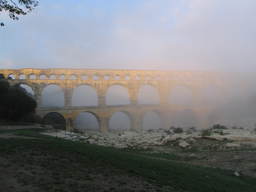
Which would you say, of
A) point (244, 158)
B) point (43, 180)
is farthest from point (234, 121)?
point (43, 180)

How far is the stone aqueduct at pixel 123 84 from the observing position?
36125mm

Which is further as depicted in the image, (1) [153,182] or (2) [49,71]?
(2) [49,71]

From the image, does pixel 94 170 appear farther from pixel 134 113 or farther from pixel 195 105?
pixel 195 105

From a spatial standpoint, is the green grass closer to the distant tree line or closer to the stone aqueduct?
the distant tree line

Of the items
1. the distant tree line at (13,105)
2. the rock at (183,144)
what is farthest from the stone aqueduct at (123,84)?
the rock at (183,144)

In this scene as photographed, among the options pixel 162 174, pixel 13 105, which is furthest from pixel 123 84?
pixel 162 174

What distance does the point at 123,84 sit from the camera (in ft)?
132

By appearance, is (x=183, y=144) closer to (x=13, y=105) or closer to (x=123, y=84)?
(x=13, y=105)

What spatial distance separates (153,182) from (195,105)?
37.7 meters

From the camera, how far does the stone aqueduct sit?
36125mm

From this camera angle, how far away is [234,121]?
1464 inches

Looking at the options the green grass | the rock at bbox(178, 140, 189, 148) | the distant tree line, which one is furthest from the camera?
the distant tree line

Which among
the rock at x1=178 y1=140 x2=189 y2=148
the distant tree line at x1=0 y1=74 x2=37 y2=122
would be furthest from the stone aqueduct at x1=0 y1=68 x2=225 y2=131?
the rock at x1=178 y1=140 x2=189 y2=148

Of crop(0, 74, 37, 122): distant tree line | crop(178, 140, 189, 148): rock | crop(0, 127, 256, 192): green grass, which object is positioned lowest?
crop(178, 140, 189, 148): rock
